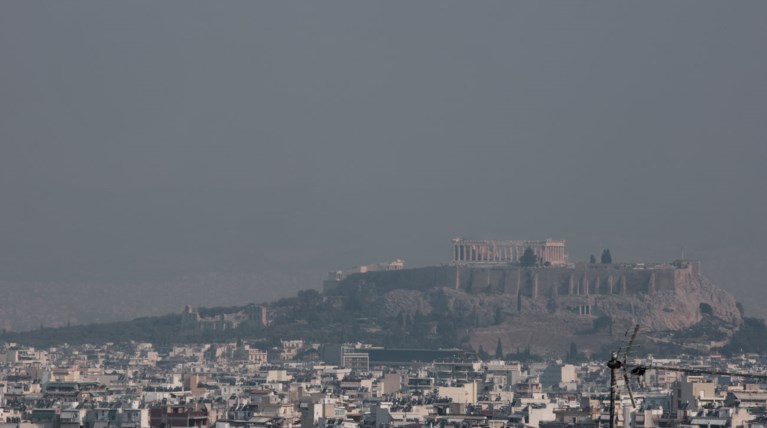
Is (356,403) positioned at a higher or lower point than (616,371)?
higher

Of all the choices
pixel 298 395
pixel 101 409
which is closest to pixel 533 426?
pixel 101 409

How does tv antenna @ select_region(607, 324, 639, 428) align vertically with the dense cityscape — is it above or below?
below

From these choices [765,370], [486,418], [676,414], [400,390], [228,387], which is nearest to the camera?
[676,414]

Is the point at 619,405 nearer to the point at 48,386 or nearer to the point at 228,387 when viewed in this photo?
the point at 48,386

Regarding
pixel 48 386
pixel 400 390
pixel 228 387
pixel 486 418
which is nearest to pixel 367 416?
pixel 486 418

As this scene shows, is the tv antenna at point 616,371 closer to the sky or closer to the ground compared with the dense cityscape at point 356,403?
closer to the ground

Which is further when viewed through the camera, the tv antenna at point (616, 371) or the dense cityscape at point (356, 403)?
the dense cityscape at point (356, 403)

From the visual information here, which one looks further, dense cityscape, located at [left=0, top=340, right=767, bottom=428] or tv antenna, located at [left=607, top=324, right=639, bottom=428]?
dense cityscape, located at [left=0, top=340, right=767, bottom=428]

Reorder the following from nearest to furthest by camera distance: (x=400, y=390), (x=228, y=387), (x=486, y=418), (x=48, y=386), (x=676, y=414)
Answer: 1. (x=676, y=414)
2. (x=486, y=418)
3. (x=48, y=386)
4. (x=228, y=387)
5. (x=400, y=390)

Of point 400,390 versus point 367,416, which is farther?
point 400,390

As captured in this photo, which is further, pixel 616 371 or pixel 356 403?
pixel 356 403
